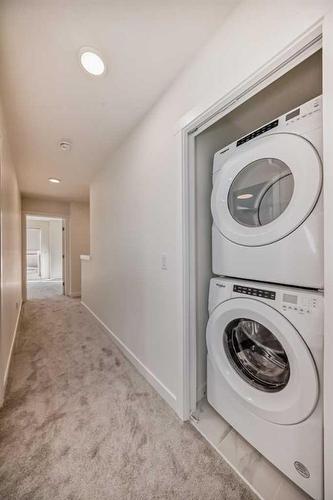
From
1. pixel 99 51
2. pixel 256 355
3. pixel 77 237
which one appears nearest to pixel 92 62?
pixel 99 51

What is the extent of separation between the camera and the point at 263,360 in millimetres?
1183

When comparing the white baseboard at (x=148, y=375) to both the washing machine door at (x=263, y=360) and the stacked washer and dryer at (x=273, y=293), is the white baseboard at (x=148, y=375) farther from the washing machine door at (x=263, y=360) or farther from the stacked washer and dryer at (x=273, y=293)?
the washing machine door at (x=263, y=360)

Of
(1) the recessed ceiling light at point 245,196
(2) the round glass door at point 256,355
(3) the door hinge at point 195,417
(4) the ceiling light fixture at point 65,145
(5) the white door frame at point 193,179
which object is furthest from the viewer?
(4) the ceiling light fixture at point 65,145

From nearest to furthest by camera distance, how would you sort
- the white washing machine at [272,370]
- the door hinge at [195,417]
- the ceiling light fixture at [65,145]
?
1. the white washing machine at [272,370]
2. the door hinge at [195,417]
3. the ceiling light fixture at [65,145]

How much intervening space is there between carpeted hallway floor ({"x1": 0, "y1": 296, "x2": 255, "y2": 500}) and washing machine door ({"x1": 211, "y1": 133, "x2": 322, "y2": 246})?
1.19 m

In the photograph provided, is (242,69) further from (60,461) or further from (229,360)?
(60,461)

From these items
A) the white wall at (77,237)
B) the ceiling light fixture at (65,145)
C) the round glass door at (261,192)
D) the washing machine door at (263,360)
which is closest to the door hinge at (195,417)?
the washing machine door at (263,360)

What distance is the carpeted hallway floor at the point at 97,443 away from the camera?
0.97m

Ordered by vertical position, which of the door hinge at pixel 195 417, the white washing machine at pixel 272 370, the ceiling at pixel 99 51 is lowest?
the door hinge at pixel 195 417

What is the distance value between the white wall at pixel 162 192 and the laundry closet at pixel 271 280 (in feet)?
0.62

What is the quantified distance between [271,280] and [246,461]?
968 mm

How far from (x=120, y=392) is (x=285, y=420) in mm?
1205

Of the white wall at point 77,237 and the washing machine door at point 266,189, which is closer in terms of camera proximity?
the washing machine door at point 266,189

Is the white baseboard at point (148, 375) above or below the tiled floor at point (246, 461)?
above
